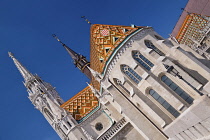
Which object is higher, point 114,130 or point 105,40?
point 105,40

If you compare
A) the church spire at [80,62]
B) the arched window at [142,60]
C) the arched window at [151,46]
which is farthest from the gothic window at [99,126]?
the church spire at [80,62]

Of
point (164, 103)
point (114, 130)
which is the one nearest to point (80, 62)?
point (114, 130)

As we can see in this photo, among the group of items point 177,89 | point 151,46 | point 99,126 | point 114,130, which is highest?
point 151,46

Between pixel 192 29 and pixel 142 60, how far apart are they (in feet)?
38.2

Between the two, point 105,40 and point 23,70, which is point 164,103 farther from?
point 23,70

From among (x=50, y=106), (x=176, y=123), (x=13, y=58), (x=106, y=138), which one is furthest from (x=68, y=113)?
(x=13, y=58)

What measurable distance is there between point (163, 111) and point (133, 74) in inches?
153

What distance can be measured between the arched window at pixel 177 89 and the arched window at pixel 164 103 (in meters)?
1.24

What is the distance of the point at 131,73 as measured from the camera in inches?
782

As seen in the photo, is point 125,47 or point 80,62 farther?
point 80,62

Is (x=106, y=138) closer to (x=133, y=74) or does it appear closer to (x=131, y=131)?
(x=131, y=131)

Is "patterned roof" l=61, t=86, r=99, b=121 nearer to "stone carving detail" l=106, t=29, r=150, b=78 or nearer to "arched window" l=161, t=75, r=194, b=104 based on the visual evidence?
"stone carving detail" l=106, t=29, r=150, b=78

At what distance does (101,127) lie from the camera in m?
23.5

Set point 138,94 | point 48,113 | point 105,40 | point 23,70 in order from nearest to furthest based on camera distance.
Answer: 1. point 138,94
2. point 105,40
3. point 48,113
4. point 23,70
